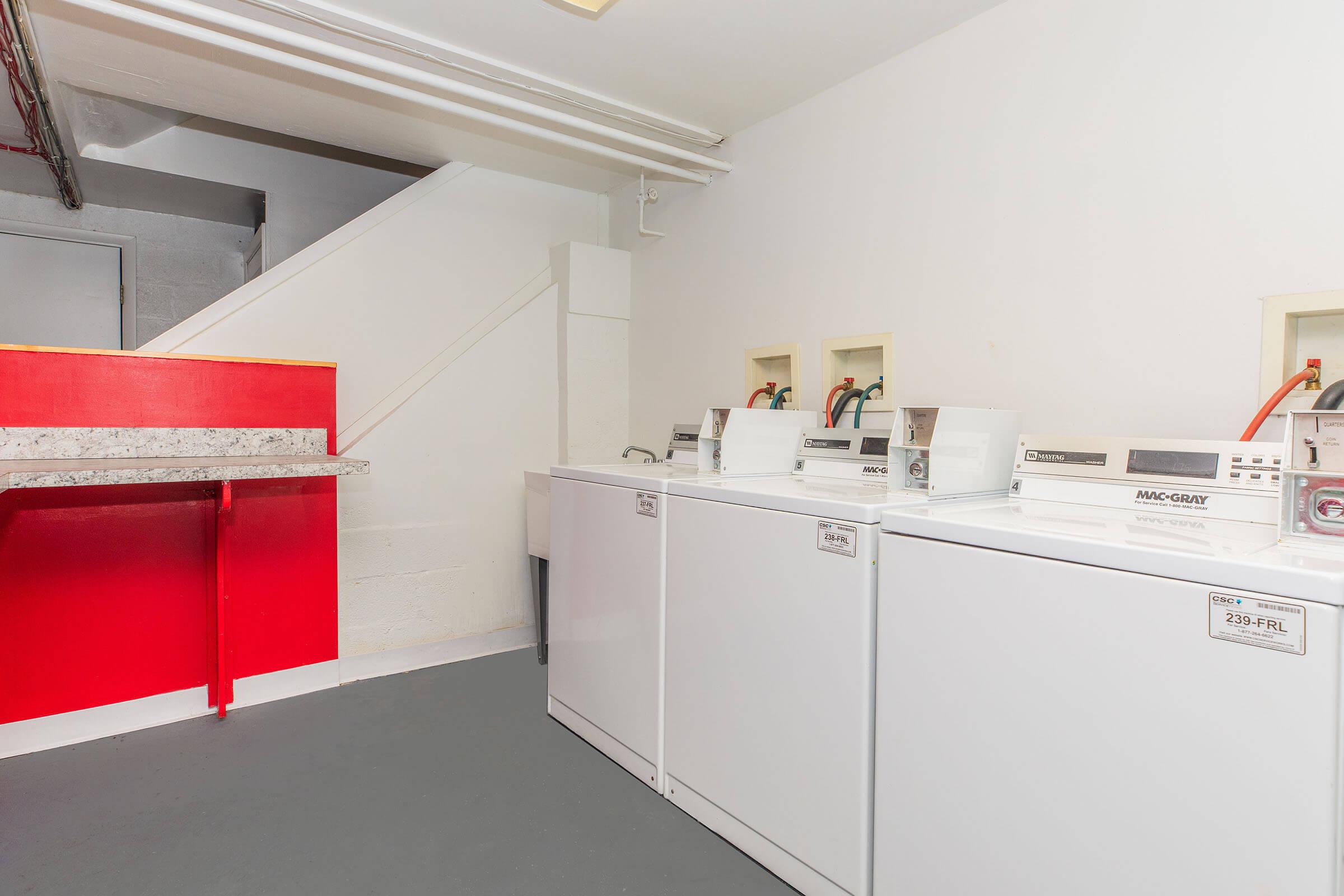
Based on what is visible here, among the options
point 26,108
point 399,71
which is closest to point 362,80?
point 399,71

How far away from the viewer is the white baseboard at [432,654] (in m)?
3.05

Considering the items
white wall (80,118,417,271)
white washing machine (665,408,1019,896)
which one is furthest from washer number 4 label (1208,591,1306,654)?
white wall (80,118,417,271)

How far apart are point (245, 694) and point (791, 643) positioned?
7.70 feet

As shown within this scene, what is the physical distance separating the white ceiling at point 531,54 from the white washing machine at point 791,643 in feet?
4.65

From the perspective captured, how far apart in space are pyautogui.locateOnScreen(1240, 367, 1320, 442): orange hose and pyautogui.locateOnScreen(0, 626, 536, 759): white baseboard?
3096 mm

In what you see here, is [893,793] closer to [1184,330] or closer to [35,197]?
[1184,330]

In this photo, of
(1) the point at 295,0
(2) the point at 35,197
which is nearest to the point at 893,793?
(1) the point at 295,0

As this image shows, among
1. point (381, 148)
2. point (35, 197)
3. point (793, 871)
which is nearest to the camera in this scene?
point (793, 871)

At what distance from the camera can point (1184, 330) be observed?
1.77 metres

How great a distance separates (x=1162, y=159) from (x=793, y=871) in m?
2.09

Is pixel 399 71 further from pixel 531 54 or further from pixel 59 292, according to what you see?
pixel 59 292

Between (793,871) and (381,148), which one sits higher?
(381,148)

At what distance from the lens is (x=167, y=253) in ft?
14.1

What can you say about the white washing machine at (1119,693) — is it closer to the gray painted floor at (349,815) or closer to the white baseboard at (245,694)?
the gray painted floor at (349,815)
